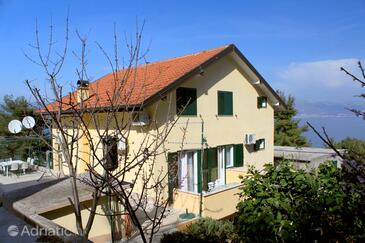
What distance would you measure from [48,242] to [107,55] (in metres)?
3.65

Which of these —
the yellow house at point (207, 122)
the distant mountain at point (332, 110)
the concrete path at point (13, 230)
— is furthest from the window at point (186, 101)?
the concrete path at point (13, 230)

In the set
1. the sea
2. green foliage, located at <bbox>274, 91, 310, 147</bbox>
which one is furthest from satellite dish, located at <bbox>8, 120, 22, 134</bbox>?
green foliage, located at <bbox>274, 91, 310, 147</bbox>

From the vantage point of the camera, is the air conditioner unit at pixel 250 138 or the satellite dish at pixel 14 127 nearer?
the air conditioner unit at pixel 250 138

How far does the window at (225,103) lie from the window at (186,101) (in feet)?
6.47

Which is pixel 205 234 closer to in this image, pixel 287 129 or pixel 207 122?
pixel 207 122

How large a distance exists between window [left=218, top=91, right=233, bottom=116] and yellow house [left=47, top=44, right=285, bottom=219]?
52 mm

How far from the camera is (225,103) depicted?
16625 millimetres

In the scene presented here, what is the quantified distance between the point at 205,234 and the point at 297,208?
4088mm

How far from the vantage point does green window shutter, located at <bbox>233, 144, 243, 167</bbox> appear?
16.9m

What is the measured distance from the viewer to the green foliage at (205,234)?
7.66 m

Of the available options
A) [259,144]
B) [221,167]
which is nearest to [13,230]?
[221,167]

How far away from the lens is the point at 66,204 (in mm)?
8625

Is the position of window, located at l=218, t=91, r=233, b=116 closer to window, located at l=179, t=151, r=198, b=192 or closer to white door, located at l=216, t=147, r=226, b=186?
white door, located at l=216, t=147, r=226, b=186

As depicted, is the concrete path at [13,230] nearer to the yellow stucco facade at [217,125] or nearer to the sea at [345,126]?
the yellow stucco facade at [217,125]
